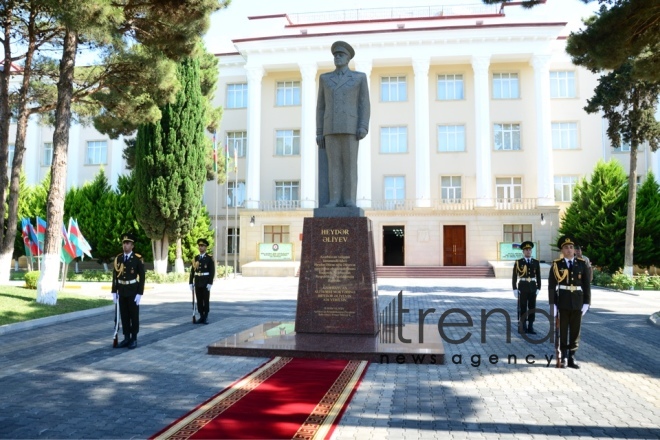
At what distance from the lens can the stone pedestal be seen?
8211 mm

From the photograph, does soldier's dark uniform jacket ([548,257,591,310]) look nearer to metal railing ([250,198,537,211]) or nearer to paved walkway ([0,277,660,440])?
paved walkway ([0,277,660,440])

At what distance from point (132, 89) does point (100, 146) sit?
81.7ft

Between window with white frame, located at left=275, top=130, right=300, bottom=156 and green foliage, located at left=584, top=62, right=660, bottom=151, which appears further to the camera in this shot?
window with white frame, located at left=275, top=130, right=300, bottom=156

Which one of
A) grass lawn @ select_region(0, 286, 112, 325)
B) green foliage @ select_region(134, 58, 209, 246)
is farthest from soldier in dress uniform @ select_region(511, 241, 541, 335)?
green foliage @ select_region(134, 58, 209, 246)

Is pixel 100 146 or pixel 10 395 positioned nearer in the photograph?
pixel 10 395

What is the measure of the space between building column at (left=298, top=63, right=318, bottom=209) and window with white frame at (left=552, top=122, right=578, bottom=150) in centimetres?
1559

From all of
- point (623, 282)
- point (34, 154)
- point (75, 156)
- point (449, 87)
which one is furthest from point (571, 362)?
point (34, 154)

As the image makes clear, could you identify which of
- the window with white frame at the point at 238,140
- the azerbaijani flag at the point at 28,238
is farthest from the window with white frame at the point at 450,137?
the azerbaijani flag at the point at 28,238

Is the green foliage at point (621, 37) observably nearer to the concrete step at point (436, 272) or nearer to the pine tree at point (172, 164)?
the pine tree at point (172, 164)

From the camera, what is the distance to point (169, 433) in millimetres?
4348

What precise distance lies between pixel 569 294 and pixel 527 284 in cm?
304

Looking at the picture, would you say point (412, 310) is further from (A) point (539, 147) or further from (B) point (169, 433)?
(A) point (539, 147)

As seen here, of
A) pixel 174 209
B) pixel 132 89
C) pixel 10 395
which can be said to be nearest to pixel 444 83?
pixel 174 209

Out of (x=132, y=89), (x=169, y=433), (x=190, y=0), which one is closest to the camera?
(x=169, y=433)
